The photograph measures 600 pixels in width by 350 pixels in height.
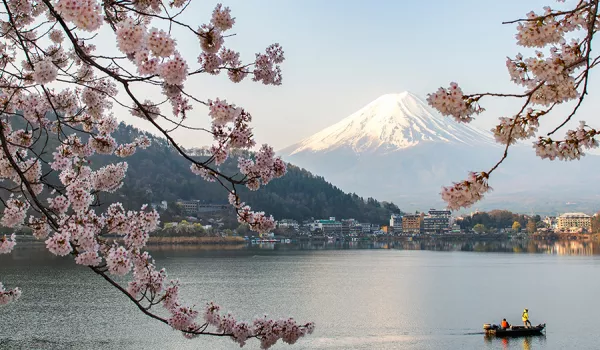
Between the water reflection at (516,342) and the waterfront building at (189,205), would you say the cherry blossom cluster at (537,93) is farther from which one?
the waterfront building at (189,205)

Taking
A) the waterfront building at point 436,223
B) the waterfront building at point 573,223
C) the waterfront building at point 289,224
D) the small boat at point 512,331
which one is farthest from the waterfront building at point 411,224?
the small boat at point 512,331

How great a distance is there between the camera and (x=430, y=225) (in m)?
102

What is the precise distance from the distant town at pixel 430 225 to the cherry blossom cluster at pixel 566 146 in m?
78.1

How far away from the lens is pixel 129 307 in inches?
784

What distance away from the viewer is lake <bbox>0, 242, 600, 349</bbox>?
15383 millimetres

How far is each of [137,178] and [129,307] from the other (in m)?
62.6

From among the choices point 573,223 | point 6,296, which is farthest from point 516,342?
point 573,223

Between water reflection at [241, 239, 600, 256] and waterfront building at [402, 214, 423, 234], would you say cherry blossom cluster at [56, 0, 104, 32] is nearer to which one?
water reflection at [241, 239, 600, 256]

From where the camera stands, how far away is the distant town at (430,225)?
83.8m

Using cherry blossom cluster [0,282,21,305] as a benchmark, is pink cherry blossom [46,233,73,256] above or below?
above

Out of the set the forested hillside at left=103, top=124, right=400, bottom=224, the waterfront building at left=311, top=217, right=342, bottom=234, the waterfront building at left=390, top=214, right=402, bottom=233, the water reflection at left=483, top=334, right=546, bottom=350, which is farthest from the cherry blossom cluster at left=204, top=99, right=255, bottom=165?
the waterfront building at left=390, top=214, right=402, bottom=233

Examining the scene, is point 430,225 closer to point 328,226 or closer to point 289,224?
point 328,226

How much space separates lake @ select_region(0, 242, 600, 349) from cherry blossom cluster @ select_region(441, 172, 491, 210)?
504 inches

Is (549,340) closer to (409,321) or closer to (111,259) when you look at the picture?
(409,321)
